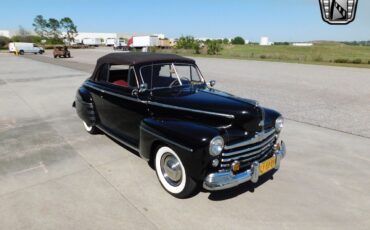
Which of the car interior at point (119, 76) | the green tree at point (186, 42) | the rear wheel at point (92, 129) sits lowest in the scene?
the rear wheel at point (92, 129)

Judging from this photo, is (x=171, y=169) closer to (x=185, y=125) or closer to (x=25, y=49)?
(x=185, y=125)

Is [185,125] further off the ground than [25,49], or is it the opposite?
[25,49]

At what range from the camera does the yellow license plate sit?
11.4 feet

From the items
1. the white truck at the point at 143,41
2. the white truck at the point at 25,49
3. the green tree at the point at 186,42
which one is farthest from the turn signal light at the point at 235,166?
the white truck at the point at 143,41

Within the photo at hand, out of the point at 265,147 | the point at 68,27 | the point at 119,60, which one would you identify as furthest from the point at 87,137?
the point at 68,27

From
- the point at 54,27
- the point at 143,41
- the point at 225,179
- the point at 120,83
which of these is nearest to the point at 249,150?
the point at 225,179

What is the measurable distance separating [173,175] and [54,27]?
111 metres

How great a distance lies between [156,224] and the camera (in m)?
3.03

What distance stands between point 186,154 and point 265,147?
1.19 metres

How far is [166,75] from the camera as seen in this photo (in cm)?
450

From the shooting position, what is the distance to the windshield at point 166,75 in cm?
430

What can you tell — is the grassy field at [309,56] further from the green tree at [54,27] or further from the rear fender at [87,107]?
the green tree at [54,27]

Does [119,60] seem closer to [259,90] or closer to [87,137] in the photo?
[87,137]

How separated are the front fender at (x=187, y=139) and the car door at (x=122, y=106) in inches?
20.9
